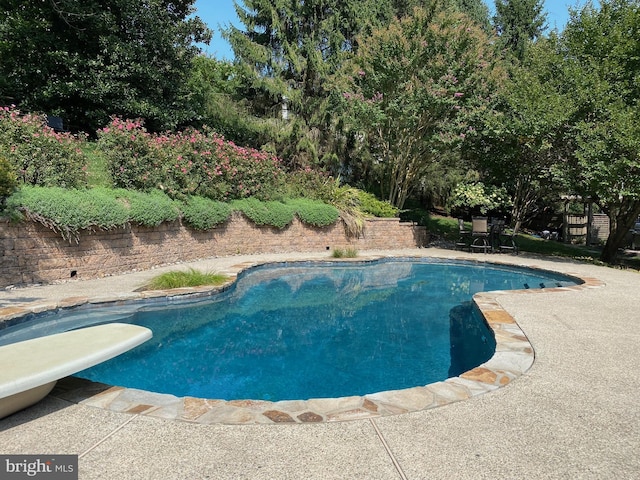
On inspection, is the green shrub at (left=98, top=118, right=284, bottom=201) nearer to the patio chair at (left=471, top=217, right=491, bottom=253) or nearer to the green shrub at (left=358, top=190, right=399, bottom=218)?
the green shrub at (left=358, top=190, right=399, bottom=218)

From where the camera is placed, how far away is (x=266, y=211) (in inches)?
432

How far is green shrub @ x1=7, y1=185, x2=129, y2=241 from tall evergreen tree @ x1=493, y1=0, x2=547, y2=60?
2055 cm

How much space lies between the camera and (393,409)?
2568 millimetres

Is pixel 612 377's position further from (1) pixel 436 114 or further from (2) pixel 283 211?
(1) pixel 436 114

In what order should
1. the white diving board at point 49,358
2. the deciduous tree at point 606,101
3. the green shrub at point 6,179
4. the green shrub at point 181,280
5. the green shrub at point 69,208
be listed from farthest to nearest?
the deciduous tree at point 606,101 → the green shrub at point 181,280 → the green shrub at point 69,208 → the green shrub at point 6,179 → the white diving board at point 49,358

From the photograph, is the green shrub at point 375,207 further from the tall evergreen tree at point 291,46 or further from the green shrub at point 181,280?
the green shrub at point 181,280

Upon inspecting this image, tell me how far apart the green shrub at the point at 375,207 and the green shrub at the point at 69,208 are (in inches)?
307

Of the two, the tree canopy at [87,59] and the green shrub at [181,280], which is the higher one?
the tree canopy at [87,59]

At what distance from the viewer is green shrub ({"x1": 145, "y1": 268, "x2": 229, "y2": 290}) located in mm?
6577

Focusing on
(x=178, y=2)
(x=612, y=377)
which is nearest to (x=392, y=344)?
(x=612, y=377)

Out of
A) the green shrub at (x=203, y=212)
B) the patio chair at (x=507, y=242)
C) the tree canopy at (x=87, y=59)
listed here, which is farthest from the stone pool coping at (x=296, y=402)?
the tree canopy at (x=87, y=59)

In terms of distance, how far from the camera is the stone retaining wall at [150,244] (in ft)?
20.7

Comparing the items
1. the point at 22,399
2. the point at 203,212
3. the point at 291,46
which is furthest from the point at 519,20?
the point at 22,399

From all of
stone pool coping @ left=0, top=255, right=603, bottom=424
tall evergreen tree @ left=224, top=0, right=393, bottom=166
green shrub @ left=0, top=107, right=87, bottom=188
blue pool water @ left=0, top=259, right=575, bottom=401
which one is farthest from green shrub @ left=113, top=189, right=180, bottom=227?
tall evergreen tree @ left=224, top=0, right=393, bottom=166
